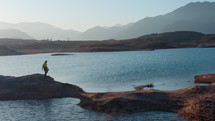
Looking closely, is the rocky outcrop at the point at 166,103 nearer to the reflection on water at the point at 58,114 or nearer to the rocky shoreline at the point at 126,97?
the rocky shoreline at the point at 126,97

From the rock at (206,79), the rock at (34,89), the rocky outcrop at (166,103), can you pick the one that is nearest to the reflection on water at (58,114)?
the rocky outcrop at (166,103)

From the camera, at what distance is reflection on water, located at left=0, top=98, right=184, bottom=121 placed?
32.9m

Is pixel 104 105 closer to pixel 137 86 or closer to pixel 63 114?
pixel 63 114

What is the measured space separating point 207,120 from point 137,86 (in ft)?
79.3

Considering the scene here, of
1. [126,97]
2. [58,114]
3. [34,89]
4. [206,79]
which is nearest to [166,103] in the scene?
[126,97]

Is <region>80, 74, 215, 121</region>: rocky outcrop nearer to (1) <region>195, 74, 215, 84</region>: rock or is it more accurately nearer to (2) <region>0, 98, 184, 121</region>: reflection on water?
(2) <region>0, 98, 184, 121</region>: reflection on water

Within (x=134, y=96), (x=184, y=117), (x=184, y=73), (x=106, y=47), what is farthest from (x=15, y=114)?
(x=106, y=47)

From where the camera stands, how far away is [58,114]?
35.1m

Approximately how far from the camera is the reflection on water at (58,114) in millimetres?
32906

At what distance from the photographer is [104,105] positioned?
3694cm

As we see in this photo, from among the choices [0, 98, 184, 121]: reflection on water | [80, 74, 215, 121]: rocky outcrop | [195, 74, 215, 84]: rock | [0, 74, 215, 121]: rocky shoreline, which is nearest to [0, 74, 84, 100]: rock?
[0, 74, 215, 121]: rocky shoreline

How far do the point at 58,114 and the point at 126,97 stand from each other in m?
9.02

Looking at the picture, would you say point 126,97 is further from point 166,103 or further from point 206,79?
point 206,79

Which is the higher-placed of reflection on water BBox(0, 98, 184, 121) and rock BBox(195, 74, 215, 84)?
rock BBox(195, 74, 215, 84)
